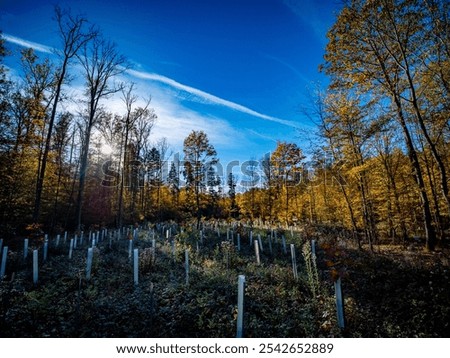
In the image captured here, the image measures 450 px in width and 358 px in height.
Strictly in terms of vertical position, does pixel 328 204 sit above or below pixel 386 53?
below

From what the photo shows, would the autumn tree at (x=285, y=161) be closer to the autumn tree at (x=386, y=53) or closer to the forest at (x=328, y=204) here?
the forest at (x=328, y=204)

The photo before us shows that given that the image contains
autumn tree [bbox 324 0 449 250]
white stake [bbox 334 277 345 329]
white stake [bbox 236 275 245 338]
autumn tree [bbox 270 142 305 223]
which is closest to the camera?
white stake [bbox 236 275 245 338]

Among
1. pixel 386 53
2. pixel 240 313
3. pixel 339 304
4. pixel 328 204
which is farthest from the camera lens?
pixel 328 204

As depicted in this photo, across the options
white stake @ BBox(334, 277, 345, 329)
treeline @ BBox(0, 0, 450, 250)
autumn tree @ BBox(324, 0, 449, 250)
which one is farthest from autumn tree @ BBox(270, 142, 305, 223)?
white stake @ BBox(334, 277, 345, 329)

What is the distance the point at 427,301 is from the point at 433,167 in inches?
640

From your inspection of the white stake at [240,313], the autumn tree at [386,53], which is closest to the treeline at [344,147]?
the autumn tree at [386,53]

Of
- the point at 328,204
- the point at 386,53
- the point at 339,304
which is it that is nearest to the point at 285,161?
the point at 328,204

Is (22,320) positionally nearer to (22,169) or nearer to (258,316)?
(258,316)

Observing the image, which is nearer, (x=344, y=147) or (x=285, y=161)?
(x=344, y=147)

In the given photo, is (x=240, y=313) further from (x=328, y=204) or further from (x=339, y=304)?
(x=328, y=204)

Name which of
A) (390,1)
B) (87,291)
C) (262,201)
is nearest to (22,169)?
(87,291)

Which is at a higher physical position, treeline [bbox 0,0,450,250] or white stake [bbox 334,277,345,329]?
treeline [bbox 0,0,450,250]

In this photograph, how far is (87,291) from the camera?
243 inches

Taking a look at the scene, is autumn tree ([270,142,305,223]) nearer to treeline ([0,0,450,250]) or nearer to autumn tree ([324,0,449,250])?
treeline ([0,0,450,250])
